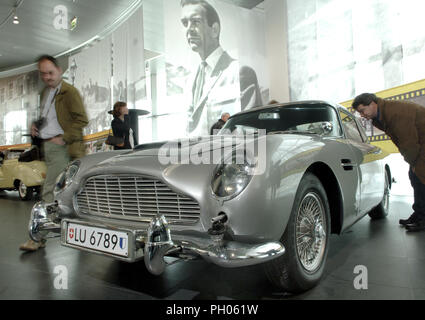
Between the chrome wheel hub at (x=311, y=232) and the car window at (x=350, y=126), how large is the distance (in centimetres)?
98

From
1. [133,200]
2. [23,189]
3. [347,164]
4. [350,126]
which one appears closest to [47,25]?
[23,189]

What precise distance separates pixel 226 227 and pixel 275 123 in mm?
1347

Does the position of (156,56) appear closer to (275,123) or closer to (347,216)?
(275,123)

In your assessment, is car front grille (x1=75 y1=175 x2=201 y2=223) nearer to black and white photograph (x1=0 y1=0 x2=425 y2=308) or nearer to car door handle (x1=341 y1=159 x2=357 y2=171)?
black and white photograph (x1=0 y1=0 x2=425 y2=308)

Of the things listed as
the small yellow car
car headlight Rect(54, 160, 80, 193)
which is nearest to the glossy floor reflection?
car headlight Rect(54, 160, 80, 193)

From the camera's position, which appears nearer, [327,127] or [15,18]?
[327,127]

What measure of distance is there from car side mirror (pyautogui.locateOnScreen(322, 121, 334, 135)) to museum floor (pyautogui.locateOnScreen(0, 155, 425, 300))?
36.9 inches

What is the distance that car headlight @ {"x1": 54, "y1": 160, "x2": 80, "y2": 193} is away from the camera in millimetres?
2079

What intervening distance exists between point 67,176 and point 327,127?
1948mm

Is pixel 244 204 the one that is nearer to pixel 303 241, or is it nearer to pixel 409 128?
pixel 303 241

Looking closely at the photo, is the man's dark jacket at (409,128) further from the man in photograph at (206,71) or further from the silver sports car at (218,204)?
the man in photograph at (206,71)

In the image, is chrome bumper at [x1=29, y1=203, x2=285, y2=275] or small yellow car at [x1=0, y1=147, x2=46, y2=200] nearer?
chrome bumper at [x1=29, y1=203, x2=285, y2=275]

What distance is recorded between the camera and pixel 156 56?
8.23 m

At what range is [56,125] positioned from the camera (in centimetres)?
273
